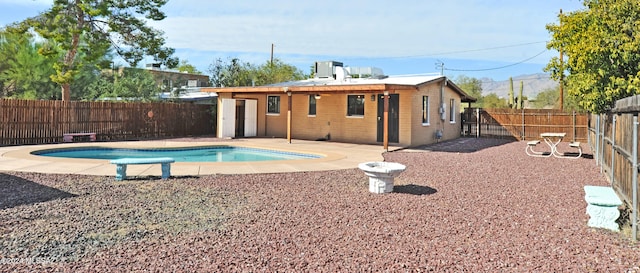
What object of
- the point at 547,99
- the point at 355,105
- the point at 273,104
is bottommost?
the point at 355,105

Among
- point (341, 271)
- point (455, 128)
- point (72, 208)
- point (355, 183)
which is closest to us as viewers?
point (341, 271)

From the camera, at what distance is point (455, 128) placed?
21062mm

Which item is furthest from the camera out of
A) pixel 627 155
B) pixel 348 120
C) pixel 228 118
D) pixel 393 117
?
pixel 228 118

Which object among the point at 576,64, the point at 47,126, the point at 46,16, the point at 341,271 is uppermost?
the point at 46,16

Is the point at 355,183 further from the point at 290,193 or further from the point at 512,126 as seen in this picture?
the point at 512,126

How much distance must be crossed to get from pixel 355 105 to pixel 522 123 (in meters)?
9.57

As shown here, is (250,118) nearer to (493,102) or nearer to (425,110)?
(425,110)

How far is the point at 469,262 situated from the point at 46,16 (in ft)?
69.4

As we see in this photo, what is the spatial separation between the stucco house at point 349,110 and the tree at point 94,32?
18.8 ft

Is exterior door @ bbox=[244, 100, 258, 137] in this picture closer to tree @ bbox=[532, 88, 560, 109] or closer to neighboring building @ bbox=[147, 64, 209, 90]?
neighboring building @ bbox=[147, 64, 209, 90]

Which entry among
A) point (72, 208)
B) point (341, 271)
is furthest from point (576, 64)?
Result: point (72, 208)

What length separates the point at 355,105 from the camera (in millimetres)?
17203

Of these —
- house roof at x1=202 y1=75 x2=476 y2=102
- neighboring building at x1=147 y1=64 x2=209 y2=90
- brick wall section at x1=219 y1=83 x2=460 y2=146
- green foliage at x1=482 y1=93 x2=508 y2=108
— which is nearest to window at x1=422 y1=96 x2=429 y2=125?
brick wall section at x1=219 y1=83 x2=460 y2=146

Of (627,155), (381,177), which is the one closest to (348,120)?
(381,177)
